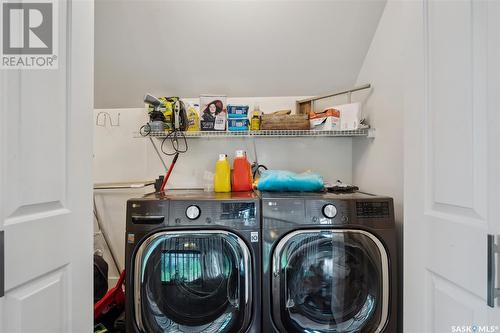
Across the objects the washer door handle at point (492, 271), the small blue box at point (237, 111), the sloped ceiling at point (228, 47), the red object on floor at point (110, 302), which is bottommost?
the red object on floor at point (110, 302)

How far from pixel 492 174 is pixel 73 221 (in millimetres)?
1295

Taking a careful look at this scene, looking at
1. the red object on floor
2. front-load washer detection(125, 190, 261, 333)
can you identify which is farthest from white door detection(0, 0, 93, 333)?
Result: the red object on floor

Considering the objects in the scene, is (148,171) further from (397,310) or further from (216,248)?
(397,310)

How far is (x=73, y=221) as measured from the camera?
2.75ft

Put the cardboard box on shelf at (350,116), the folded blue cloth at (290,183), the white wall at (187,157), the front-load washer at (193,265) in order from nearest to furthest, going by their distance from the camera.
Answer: the front-load washer at (193,265), the folded blue cloth at (290,183), the cardboard box on shelf at (350,116), the white wall at (187,157)

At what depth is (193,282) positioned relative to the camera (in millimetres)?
1311

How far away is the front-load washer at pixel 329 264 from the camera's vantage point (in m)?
1.24

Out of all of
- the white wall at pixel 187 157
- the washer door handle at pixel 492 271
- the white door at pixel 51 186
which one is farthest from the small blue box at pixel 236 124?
the washer door handle at pixel 492 271

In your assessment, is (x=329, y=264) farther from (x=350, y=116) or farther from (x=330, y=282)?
(x=350, y=116)

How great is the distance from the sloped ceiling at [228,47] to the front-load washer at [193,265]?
44.1 inches

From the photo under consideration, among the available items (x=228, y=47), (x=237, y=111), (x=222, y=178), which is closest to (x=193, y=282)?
(x=222, y=178)

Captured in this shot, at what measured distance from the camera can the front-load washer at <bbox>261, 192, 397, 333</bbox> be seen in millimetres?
1244

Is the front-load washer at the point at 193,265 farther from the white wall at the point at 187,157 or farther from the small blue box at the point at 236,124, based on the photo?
the white wall at the point at 187,157

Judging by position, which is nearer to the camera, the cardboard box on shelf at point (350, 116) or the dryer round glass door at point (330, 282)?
the dryer round glass door at point (330, 282)
